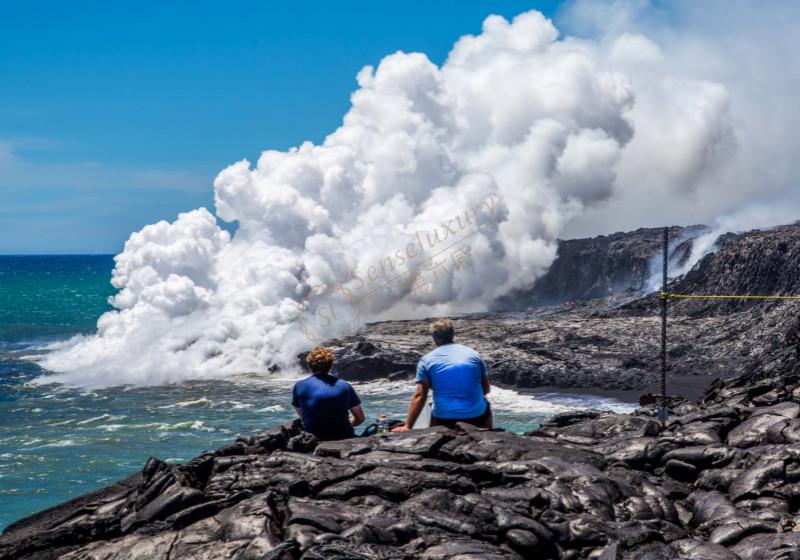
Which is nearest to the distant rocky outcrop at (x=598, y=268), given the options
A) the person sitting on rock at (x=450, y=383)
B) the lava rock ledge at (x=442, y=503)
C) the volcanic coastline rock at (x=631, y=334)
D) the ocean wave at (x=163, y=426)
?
the volcanic coastline rock at (x=631, y=334)

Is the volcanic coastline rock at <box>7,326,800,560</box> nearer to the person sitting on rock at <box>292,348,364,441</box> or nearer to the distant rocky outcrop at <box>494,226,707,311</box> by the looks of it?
the person sitting on rock at <box>292,348,364,441</box>

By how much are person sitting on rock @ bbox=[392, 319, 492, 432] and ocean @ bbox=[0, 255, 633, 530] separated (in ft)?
46.1

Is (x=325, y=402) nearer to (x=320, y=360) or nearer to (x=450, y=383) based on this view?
(x=320, y=360)

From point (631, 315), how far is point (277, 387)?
22.6m

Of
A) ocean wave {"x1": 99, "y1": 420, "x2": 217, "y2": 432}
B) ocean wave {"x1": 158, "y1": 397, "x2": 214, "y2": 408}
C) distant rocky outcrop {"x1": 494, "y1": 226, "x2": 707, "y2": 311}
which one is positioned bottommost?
ocean wave {"x1": 99, "y1": 420, "x2": 217, "y2": 432}

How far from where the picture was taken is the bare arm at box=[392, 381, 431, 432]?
1273 centimetres

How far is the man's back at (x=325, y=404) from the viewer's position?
12734 mm

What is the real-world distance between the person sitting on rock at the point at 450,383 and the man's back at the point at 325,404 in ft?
2.73

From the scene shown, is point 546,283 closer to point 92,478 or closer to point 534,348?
point 534,348

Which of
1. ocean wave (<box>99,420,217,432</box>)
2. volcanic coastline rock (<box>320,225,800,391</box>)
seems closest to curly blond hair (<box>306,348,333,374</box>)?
ocean wave (<box>99,420,217,432</box>)

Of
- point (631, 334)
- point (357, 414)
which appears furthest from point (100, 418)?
point (357, 414)

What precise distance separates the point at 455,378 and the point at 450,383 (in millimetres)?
136

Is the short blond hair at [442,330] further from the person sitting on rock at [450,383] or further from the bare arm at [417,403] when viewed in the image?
the bare arm at [417,403]

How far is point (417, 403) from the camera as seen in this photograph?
12.9 meters
